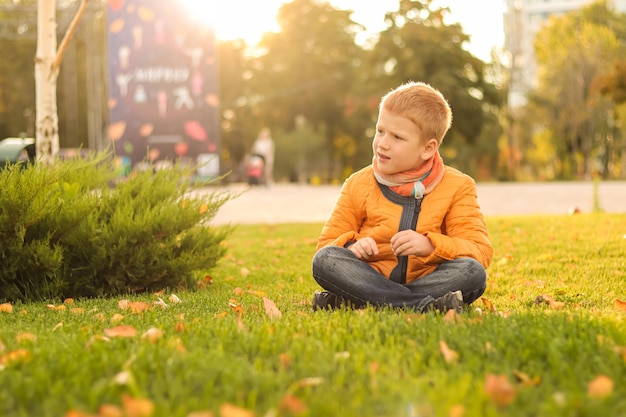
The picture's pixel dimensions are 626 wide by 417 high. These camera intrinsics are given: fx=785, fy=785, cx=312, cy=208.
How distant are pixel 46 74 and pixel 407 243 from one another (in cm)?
376

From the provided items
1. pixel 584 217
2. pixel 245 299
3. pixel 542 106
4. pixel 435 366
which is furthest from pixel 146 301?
pixel 542 106

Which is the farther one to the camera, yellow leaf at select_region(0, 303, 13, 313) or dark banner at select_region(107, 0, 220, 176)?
dark banner at select_region(107, 0, 220, 176)

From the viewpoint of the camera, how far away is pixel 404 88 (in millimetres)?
3672

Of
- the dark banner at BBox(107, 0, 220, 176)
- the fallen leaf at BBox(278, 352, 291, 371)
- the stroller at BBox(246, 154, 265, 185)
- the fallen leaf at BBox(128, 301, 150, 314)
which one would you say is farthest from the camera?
the stroller at BBox(246, 154, 265, 185)

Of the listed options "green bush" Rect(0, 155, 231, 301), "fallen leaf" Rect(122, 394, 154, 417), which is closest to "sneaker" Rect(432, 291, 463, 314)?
"fallen leaf" Rect(122, 394, 154, 417)

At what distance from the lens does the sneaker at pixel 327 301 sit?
3.78m

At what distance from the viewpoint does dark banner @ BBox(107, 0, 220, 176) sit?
2133 cm

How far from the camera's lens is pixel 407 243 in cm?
343

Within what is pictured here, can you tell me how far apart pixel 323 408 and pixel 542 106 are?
43.3 meters

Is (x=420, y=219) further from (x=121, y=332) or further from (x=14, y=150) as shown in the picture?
(x=14, y=150)

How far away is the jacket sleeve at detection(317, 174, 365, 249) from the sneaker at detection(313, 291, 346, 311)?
251mm

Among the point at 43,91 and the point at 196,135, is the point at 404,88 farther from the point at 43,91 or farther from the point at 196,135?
the point at 196,135

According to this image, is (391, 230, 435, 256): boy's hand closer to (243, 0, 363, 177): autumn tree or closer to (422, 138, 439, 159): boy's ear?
(422, 138, 439, 159): boy's ear

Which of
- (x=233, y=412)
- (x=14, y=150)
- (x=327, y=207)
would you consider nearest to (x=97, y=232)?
(x=233, y=412)
